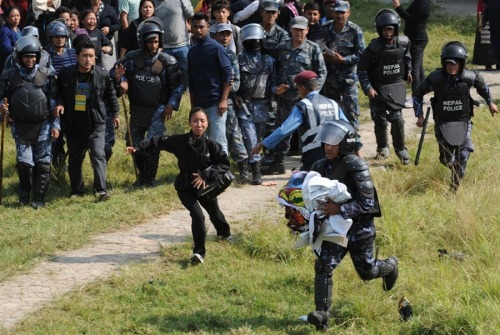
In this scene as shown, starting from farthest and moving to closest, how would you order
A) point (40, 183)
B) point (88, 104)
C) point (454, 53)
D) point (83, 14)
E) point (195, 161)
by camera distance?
point (83, 14)
point (40, 183)
point (88, 104)
point (454, 53)
point (195, 161)

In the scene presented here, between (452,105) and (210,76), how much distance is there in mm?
2685

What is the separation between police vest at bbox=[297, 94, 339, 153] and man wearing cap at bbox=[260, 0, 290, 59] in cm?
291

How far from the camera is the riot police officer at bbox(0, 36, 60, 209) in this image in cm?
1152

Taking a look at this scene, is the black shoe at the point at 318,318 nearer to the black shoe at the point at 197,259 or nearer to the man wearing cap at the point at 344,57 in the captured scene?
the black shoe at the point at 197,259

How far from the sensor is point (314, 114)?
369 inches

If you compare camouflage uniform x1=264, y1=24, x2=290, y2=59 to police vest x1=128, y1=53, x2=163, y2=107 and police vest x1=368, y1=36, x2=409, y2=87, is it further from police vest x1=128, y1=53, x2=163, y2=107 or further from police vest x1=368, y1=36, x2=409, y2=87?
police vest x1=128, y1=53, x2=163, y2=107

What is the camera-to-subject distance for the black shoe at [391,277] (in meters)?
8.10

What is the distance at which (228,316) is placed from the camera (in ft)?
27.0

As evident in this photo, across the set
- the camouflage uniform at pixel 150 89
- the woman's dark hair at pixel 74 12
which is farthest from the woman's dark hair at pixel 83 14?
the camouflage uniform at pixel 150 89

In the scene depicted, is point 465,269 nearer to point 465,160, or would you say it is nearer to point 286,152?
point 465,160

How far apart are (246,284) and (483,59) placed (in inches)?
475

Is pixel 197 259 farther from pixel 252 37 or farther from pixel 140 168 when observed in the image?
pixel 252 37

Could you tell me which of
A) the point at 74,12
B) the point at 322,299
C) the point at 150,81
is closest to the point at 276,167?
the point at 150,81

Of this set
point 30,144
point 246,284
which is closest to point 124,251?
point 246,284
